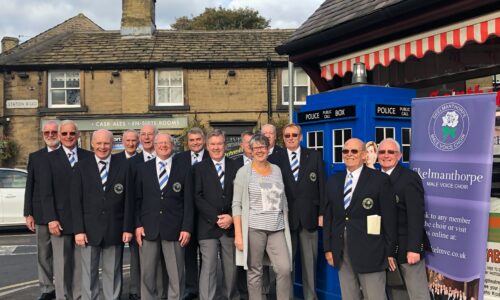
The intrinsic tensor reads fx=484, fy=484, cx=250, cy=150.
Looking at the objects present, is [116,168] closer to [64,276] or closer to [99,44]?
[64,276]

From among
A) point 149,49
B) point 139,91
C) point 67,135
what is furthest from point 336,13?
point 149,49

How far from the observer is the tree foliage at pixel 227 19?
34.9m

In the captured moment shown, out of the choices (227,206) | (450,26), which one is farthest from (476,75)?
(227,206)

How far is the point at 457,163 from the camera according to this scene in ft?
12.5

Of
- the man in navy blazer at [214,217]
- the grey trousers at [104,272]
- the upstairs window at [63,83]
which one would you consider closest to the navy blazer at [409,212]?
the man in navy blazer at [214,217]

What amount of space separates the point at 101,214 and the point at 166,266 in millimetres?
828

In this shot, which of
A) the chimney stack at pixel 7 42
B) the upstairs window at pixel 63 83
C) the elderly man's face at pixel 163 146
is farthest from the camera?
the chimney stack at pixel 7 42

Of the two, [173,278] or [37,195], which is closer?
[173,278]

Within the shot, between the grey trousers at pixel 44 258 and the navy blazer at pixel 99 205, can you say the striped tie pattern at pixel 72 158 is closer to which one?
the navy blazer at pixel 99 205

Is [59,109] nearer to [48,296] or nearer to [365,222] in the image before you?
[48,296]

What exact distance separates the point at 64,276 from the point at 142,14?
56.1 feet

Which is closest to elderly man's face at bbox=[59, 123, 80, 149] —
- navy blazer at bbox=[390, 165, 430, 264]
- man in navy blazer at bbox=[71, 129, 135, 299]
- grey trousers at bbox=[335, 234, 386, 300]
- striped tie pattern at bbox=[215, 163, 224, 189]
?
man in navy blazer at bbox=[71, 129, 135, 299]

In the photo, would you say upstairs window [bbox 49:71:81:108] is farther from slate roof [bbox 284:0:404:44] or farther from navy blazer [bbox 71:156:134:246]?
navy blazer [bbox 71:156:134:246]

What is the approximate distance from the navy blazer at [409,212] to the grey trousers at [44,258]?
3693 millimetres
